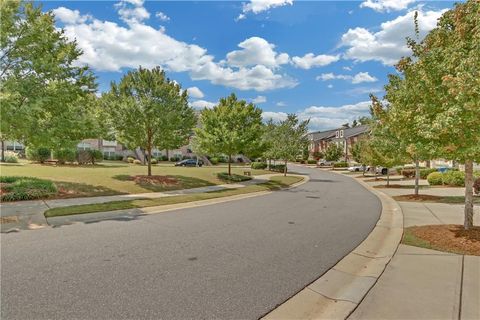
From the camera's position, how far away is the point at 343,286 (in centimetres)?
511

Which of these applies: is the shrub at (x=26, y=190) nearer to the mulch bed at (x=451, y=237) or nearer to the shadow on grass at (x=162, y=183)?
the shadow on grass at (x=162, y=183)

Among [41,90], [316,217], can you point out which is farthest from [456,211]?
[41,90]

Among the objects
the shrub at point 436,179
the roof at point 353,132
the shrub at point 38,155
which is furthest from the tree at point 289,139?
the roof at point 353,132

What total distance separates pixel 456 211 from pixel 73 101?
18106mm

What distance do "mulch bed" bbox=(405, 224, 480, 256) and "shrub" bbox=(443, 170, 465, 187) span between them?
18.8 m

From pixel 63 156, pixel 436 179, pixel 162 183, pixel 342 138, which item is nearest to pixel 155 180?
pixel 162 183

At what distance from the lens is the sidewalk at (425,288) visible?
13.4ft

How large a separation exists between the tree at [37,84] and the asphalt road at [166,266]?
6225mm

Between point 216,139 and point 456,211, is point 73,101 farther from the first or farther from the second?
point 456,211

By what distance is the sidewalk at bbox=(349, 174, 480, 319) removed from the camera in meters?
4.08

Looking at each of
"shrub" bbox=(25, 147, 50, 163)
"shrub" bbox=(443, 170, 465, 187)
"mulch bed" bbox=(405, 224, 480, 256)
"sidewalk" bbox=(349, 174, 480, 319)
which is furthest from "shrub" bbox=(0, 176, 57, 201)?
"shrub" bbox=(443, 170, 465, 187)

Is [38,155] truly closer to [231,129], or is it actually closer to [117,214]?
[231,129]

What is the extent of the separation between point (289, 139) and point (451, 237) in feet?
93.4

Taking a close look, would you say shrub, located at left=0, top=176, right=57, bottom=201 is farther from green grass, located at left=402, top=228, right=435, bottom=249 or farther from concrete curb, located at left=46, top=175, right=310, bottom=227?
green grass, located at left=402, top=228, right=435, bottom=249
